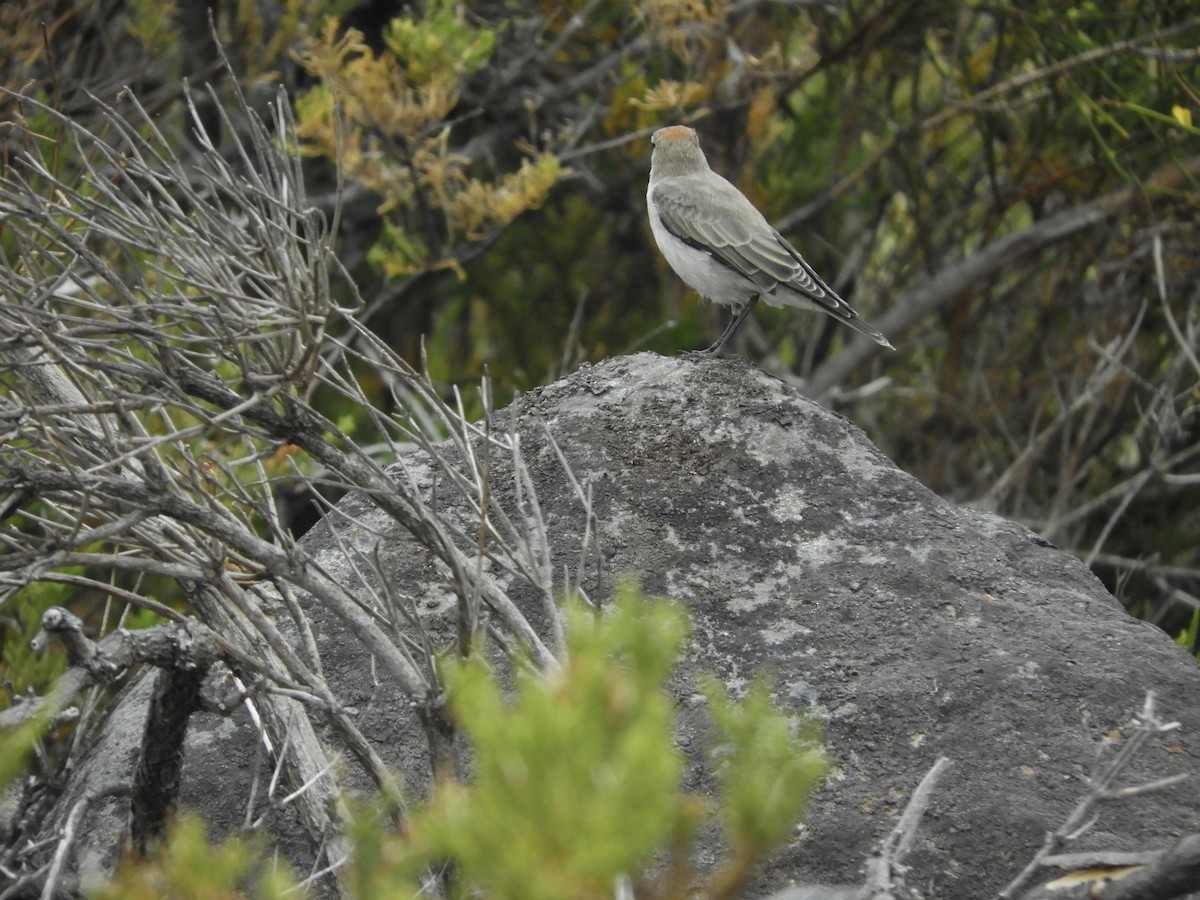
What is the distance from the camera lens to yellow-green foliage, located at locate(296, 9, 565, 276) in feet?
19.9

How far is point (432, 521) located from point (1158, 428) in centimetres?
503

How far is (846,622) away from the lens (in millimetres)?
3172

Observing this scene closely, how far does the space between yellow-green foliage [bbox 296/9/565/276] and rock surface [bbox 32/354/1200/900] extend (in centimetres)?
253

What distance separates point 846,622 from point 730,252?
2.56 m

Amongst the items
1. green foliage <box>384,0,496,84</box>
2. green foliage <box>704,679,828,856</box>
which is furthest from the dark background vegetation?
green foliage <box>704,679,828,856</box>

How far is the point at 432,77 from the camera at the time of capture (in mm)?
6203

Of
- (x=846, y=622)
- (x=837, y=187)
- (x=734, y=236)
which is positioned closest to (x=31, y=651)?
(x=846, y=622)

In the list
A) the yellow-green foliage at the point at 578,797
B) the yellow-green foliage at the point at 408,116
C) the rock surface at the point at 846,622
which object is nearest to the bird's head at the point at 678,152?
the yellow-green foliage at the point at 408,116

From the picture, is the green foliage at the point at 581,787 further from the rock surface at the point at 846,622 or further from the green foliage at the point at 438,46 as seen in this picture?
the green foliage at the point at 438,46

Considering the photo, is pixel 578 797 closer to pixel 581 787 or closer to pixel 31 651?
pixel 581 787

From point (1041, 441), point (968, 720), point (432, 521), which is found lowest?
point (1041, 441)

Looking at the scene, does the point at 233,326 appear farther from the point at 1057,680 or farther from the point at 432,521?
the point at 1057,680

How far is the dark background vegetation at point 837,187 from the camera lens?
21.0 ft

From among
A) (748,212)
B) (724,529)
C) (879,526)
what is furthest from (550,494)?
(748,212)
